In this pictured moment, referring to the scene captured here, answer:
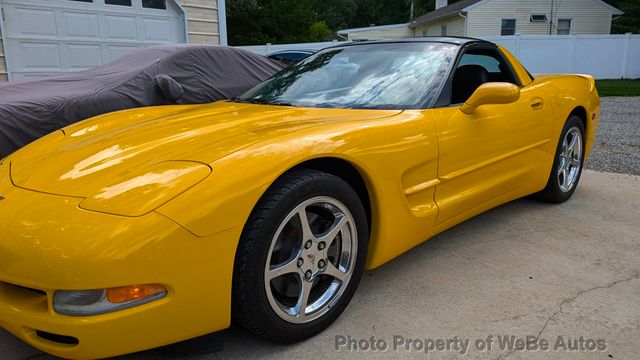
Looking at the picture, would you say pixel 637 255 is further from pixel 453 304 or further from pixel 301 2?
pixel 301 2

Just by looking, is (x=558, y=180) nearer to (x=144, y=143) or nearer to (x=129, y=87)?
(x=144, y=143)

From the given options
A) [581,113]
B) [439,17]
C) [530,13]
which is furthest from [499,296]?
[439,17]

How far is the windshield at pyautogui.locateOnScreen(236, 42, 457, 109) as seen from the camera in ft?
9.12

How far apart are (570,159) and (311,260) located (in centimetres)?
291

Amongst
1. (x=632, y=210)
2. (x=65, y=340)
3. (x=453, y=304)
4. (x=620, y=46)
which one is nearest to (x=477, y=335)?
(x=453, y=304)

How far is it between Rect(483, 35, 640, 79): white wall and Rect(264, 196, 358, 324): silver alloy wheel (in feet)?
50.3

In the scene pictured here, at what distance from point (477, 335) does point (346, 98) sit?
55.5 inches

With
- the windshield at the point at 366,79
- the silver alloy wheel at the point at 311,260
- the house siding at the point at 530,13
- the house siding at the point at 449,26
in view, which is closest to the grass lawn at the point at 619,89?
the house siding at the point at 530,13

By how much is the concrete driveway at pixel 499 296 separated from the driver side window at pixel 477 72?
37.8 inches

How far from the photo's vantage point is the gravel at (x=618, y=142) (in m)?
5.47

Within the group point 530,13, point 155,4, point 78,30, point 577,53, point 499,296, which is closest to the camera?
point 499,296

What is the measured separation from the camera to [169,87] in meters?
4.52

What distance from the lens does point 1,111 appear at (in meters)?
3.62

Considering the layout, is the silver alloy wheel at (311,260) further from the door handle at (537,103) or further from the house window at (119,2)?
the house window at (119,2)
